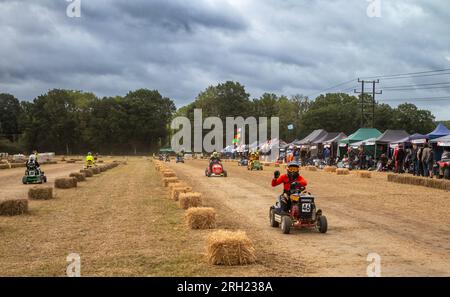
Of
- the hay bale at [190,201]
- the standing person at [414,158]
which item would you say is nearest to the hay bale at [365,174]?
the standing person at [414,158]

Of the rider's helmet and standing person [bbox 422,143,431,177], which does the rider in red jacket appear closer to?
the rider's helmet

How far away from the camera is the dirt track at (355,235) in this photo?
23.8 ft

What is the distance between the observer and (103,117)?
4528 inches

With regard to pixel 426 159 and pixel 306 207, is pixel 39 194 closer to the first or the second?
pixel 306 207

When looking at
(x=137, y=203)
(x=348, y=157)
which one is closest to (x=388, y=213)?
(x=137, y=203)

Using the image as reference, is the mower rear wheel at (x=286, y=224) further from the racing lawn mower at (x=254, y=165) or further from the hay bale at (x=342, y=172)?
the racing lawn mower at (x=254, y=165)

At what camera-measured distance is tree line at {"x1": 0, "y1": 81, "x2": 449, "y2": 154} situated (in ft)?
329

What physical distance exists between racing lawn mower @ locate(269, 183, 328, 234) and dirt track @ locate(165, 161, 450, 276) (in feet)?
0.58

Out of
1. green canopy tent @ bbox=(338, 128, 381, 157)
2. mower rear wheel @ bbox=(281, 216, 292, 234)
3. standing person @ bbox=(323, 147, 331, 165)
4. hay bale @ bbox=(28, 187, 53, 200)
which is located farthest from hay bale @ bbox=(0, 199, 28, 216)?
standing person @ bbox=(323, 147, 331, 165)

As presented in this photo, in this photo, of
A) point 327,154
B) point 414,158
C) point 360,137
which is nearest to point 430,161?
Result: point 414,158

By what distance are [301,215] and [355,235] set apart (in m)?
1.07
